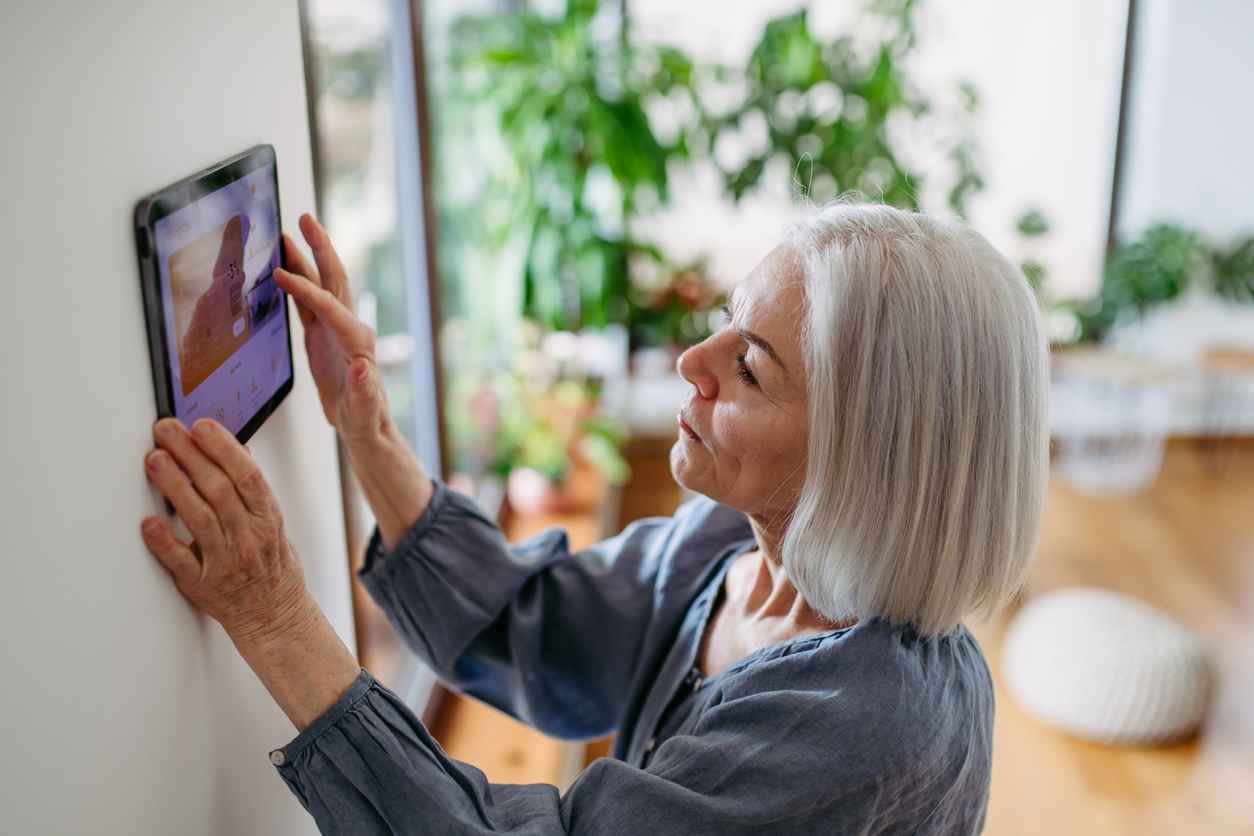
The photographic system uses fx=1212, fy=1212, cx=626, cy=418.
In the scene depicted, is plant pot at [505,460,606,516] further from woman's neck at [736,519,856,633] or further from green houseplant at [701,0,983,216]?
woman's neck at [736,519,856,633]

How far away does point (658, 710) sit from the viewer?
1.33 m

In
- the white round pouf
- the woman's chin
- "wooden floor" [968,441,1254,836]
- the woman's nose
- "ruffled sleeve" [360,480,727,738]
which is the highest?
the woman's nose

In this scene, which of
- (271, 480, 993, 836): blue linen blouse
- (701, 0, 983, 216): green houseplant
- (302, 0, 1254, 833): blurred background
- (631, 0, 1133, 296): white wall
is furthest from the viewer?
(631, 0, 1133, 296): white wall

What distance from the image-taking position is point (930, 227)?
3.64 ft

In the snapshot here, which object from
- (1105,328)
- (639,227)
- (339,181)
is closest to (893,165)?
(639,227)

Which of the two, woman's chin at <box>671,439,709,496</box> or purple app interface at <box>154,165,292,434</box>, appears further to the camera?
woman's chin at <box>671,439,709,496</box>

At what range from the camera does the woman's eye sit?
1144mm

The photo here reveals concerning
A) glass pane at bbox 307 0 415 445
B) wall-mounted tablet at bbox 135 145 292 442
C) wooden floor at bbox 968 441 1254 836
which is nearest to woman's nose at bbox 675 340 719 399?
wall-mounted tablet at bbox 135 145 292 442

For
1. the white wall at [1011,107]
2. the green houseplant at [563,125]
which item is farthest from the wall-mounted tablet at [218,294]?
the white wall at [1011,107]

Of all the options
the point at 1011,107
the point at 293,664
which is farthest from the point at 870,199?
the point at 293,664

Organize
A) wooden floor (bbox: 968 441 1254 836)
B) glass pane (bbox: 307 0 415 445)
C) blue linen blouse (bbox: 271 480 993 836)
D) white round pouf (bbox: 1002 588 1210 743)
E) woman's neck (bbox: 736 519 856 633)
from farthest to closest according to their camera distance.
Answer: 1. white round pouf (bbox: 1002 588 1210 743)
2. wooden floor (bbox: 968 441 1254 836)
3. glass pane (bbox: 307 0 415 445)
4. woman's neck (bbox: 736 519 856 633)
5. blue linen blouse (bbox: 271 480 993 836)

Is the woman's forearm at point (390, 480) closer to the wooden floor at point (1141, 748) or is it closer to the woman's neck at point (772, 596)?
the woman's neck at point (772, 596)

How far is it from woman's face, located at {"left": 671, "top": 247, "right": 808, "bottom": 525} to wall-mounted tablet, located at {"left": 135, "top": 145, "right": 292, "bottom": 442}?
1.28 feet

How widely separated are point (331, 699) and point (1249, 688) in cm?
308
